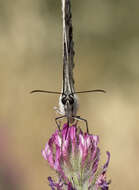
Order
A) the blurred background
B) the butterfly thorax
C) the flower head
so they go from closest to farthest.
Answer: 1. the flower head
2. the butterfly thorax
3. the blurred background

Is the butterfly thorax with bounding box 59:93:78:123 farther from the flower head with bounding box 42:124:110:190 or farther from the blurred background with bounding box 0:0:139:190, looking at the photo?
the blurred background with bounding box 0:0:139:190

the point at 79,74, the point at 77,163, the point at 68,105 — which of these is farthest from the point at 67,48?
the point at 79,74

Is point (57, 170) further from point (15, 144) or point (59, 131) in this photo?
point (15, 144)

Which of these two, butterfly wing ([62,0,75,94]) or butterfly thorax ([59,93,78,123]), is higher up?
butterfly wing ([62,0,75,94])

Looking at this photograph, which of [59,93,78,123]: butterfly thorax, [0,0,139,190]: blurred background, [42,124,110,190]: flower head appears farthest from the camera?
[0,0,139,190]: blurred background

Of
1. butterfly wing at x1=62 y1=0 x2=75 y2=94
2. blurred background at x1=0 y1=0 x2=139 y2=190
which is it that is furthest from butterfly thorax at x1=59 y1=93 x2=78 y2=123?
blurred background at x1=0 y1=0 x2=139 y2=190

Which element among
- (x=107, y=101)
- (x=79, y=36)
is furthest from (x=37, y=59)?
(x=107, y=101)

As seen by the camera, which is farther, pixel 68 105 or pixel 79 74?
pixel 79 74

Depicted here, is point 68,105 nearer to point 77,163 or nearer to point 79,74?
point 77,163
